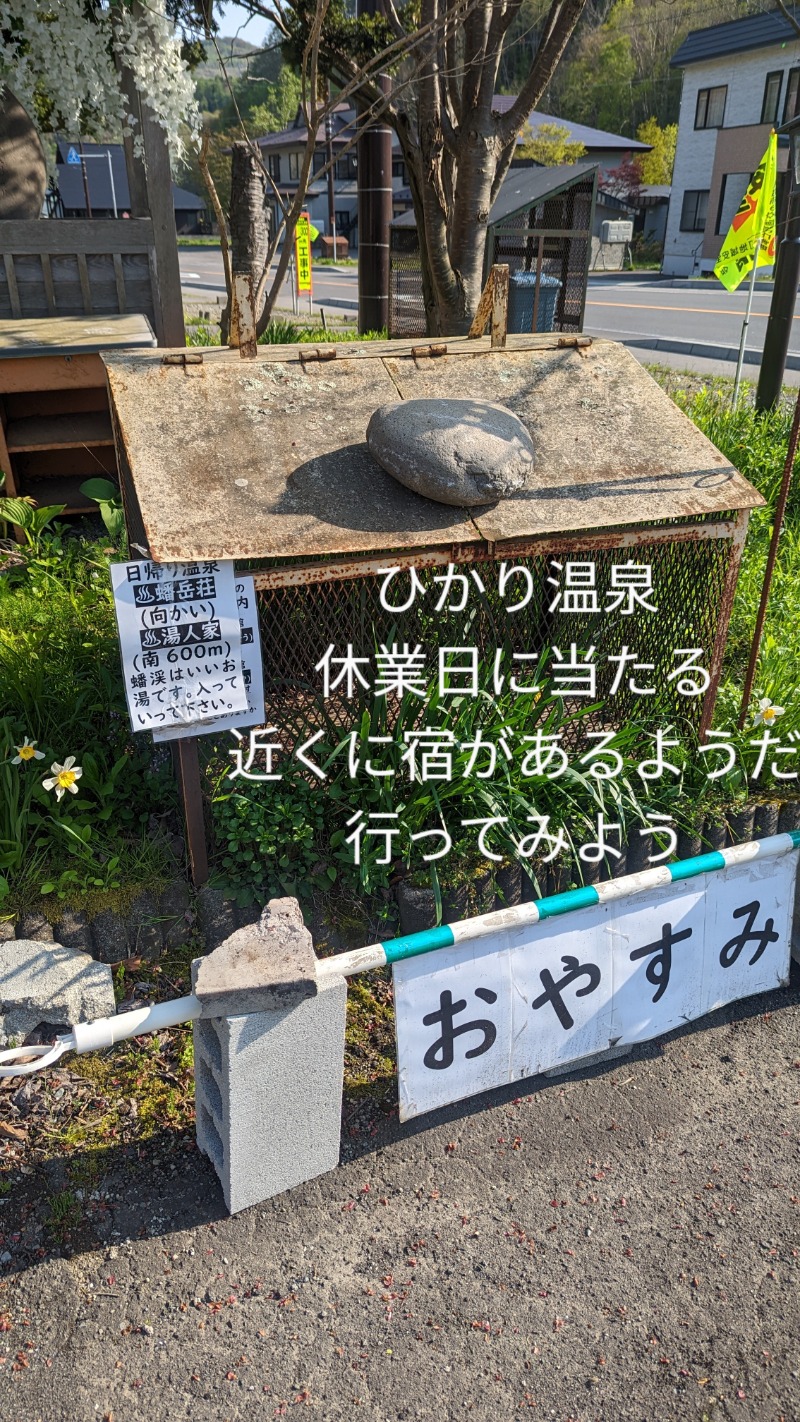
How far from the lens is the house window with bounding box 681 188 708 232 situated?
3375cm

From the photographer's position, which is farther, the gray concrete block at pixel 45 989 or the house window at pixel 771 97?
the house window at pixel 771 97

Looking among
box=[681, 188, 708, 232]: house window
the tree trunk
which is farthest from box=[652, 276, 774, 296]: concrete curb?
the tree trunk

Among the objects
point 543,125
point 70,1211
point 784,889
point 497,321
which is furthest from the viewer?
point 543,125

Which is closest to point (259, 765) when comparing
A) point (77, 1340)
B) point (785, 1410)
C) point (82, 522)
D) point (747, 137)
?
point (77, 1340)

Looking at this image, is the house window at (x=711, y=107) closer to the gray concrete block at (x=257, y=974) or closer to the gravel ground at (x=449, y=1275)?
the gravel ground at (x=449, y=1275)

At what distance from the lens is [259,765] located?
137 inches

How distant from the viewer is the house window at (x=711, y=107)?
31839 millimetres

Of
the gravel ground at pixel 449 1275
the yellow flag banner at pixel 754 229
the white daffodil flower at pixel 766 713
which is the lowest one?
the gravel ground at pixel 449 1275

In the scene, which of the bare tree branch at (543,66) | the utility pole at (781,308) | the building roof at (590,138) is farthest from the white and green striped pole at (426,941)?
the building roof at (590,138)

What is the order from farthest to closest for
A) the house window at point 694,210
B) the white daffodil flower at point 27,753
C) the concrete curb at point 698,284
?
the house window at point 694,210 → the concrete curb at point 698,284 → the white daffodil flower at point 27,753

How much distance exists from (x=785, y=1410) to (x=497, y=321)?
11.4 feet

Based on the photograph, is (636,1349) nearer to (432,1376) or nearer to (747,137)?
(432,1376)

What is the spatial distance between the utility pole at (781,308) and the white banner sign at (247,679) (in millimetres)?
4216

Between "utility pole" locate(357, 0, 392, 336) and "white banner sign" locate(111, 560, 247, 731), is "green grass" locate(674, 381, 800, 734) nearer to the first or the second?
"white banner sign" locate(111, 560, 247, 731)
